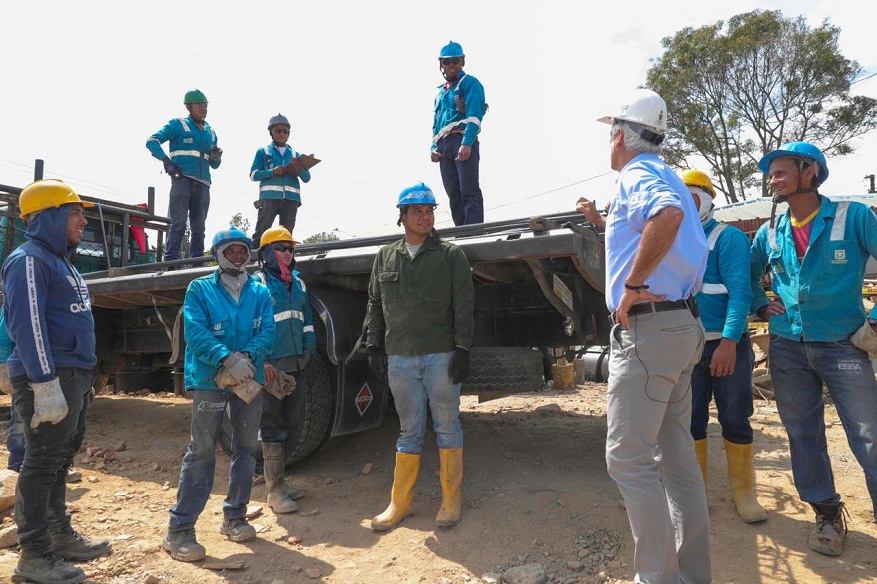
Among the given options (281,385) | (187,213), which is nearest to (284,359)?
(281,385)

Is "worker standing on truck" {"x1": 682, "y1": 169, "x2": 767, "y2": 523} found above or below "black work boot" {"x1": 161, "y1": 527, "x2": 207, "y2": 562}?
above

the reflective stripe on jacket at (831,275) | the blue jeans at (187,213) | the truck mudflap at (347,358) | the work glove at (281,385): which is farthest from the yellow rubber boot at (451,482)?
the blue jeans at (187,213)

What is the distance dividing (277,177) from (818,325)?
4.97m

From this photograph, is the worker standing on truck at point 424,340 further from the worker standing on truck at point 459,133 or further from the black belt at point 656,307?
the worker standing on truck at point 459,133

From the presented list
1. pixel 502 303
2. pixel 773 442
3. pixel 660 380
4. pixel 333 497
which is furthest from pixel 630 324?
pixel 773 442

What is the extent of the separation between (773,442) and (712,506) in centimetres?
223

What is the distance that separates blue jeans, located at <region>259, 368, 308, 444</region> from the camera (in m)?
4.17

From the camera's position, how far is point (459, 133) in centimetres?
546

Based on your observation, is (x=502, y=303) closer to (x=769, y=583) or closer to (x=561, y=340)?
(x=561, y=340)

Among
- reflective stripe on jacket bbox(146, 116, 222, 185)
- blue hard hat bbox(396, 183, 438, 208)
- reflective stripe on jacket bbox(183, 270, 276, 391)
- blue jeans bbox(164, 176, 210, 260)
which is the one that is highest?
reflective stripe on jacket bbox(146, 116, 222, 185)

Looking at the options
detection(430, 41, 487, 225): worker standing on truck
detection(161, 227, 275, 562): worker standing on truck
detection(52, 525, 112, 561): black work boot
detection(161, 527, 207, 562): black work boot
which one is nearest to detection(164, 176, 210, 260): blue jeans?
detection(430, 41, 487, 225): worker standing on truck

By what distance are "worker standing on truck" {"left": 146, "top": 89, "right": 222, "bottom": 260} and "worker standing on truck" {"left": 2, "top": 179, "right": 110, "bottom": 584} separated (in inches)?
124

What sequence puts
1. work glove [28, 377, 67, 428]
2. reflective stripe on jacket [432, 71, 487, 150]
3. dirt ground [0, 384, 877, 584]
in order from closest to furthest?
1. work glove [28, 377, 67, 428]
2. dirt ground [0, 384, 877, 584]
3. reflective stripe on jacket [432, 71, 487, 150]

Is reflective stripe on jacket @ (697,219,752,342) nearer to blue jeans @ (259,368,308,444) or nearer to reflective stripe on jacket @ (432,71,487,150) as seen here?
reflective stripe on jacket @ (432,71,487,150)
